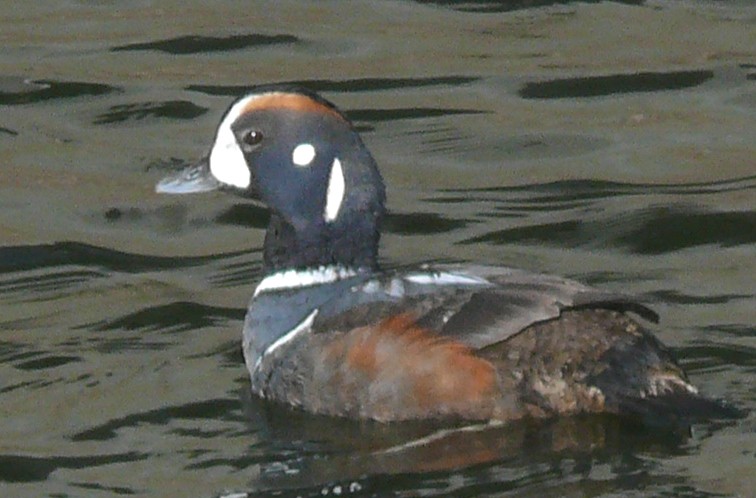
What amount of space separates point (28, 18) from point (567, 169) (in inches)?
175

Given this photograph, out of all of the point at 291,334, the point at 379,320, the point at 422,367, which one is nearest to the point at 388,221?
the point at 291,334

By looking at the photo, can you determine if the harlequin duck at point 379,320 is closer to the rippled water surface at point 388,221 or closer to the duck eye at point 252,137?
the duck eye at point 252,137

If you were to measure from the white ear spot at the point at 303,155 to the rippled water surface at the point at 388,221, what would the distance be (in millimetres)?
965

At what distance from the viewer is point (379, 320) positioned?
9.40m

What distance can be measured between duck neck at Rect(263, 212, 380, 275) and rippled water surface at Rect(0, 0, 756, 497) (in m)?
0.55

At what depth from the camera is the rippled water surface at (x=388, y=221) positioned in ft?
29.7

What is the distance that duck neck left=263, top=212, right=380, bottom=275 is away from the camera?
10070 mm

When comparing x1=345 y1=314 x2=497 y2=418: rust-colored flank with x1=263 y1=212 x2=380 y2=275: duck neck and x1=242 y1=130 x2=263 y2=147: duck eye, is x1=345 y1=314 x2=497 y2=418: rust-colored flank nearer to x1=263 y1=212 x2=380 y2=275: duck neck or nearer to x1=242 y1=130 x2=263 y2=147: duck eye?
x1=263 y1=212 x2=380 y2=275: duck neck

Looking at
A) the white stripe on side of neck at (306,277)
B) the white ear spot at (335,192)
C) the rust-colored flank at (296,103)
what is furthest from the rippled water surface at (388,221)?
the rust-colored flank at (296,103)

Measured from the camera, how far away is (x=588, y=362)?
9.16 m

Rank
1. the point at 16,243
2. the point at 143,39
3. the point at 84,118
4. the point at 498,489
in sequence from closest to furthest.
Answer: the point at 498,489, the point at 16,243, the point at 84,118, the point at 143,39

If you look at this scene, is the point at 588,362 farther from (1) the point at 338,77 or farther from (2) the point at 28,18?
(2) the point at 28,18

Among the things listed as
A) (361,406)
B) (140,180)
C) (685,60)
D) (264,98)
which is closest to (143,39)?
(140,180)

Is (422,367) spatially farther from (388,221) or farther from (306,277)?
(388,221)
